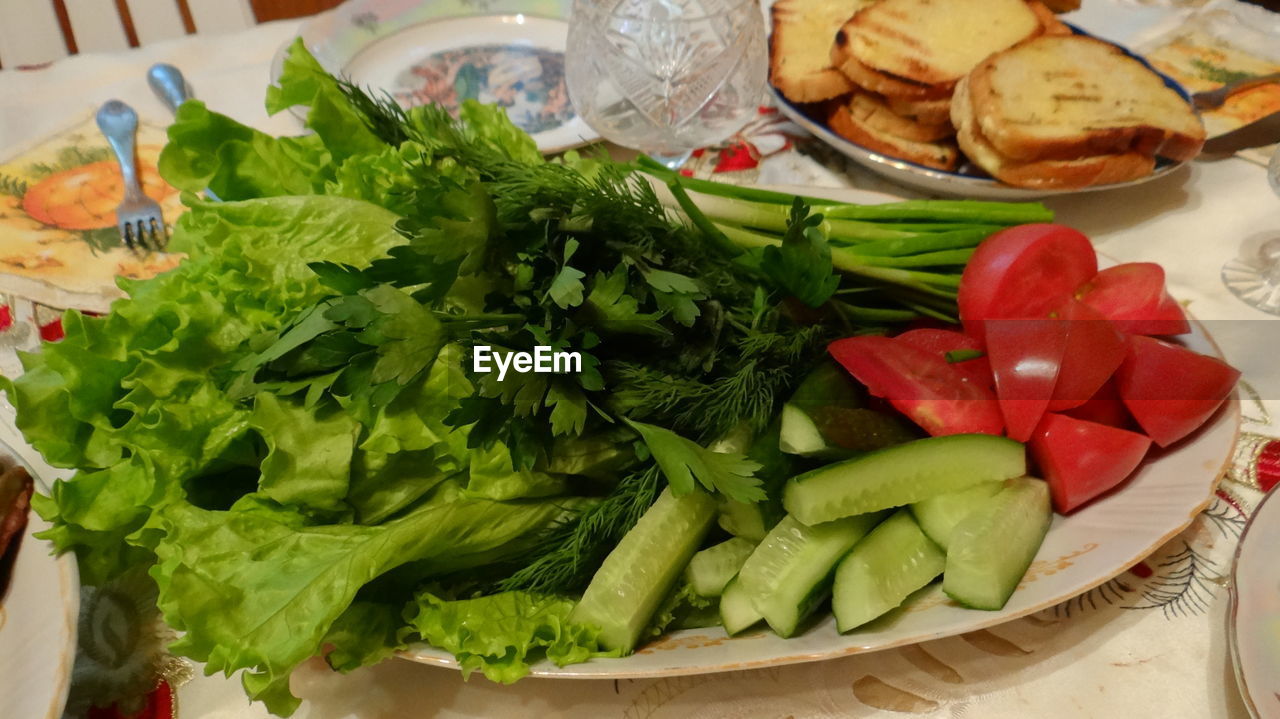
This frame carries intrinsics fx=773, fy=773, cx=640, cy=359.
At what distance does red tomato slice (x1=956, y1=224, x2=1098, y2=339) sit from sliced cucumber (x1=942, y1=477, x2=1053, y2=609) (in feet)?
0.94

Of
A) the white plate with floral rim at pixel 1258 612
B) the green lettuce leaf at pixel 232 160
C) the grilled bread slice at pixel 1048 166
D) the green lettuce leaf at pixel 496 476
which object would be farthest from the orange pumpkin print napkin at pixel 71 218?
the white plate with floral rim at pixel 1258 612

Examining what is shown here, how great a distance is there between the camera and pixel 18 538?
2.92 feet

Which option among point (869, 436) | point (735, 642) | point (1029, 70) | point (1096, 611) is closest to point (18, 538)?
point (735, 642)

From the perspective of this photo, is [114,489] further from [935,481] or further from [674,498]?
[935,481]

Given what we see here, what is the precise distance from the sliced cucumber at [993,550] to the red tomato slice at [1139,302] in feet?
1.26

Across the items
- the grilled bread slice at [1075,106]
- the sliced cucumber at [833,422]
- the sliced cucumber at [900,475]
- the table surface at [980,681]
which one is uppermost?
the grilled bread slice at [1075,106]

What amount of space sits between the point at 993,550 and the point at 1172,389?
1.25 ft

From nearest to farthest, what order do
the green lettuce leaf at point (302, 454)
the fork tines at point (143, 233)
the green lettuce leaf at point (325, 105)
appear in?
the green lettuce leaf at point (302, 454) < the green lettuce leaf at point (325, 105) < the fork tines at point (143, 233)

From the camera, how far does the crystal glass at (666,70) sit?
63.3 inches

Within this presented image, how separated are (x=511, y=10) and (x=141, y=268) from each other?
111 centimetres

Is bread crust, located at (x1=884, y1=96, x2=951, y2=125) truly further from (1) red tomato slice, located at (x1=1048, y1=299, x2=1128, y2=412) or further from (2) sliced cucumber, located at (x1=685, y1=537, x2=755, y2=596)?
(2) sliced cucumber, located at (x1=685, y1=537, x2=755, y2=596)

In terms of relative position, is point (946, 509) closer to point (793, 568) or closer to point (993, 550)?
point (993, 550)

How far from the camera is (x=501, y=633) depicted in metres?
0.83

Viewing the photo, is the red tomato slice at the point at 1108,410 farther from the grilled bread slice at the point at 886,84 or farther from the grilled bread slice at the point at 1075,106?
the grilled bread slice at the point at 886,84
